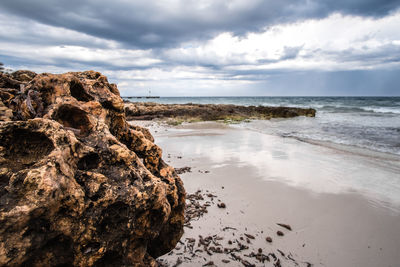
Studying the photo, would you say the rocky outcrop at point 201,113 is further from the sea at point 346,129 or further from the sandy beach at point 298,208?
the sandy beach at point 298,208

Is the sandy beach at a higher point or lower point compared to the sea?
lower

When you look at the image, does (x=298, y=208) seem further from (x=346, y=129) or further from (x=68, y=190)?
(x=346, y=129)

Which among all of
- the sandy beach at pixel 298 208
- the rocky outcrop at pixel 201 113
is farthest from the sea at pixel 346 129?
the sandy beach at pixel 298 208

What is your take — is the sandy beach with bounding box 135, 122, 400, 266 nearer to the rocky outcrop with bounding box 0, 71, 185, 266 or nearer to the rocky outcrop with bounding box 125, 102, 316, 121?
the rocky outcrop with bounding box 0, 71, 185, 266

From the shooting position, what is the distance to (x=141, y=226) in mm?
2141

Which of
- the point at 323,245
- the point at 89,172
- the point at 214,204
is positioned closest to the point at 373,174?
the point at 323,245

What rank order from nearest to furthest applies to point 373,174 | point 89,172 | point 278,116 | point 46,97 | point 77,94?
point 89,172 → point 46,97 → point 77,94 → point 373,174 → point 278,116

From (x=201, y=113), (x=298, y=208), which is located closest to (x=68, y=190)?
(x=298, y=208)

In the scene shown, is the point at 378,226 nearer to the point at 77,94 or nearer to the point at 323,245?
the point at 323,245

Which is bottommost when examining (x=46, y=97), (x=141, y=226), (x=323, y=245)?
(x=323, y=245)

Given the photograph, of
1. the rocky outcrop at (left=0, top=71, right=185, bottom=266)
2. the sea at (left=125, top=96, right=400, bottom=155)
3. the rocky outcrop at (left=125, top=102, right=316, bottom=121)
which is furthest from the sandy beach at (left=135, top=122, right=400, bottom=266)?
the rocky outcrop at (left=125, top=102, right=316, bottom=121)

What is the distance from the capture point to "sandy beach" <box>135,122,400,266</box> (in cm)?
346

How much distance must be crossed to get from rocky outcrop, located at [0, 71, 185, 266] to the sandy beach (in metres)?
1.57

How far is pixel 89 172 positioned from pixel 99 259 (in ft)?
2.48
